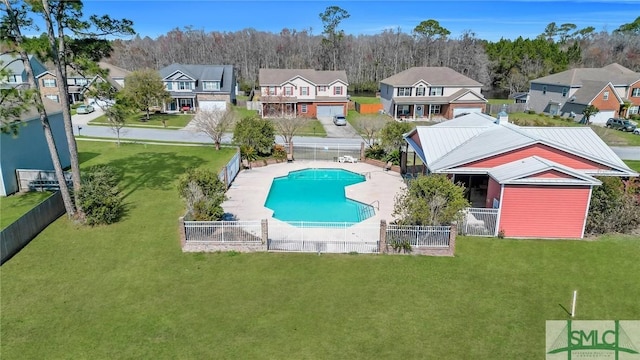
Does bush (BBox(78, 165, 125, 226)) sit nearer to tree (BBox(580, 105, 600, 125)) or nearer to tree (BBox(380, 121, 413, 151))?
tree (BBox(380, 121, 413, 151))

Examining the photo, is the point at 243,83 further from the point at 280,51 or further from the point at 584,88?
the point at 584,88

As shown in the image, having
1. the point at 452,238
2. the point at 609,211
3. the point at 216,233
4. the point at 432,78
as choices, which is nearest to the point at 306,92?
the point at 432,78

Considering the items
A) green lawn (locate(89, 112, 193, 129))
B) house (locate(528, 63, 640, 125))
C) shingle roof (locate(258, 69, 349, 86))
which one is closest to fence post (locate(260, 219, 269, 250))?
green lawn (locate(89, 112, 193, 129))

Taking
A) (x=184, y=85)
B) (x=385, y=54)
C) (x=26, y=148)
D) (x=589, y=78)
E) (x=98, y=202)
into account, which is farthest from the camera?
(x=385, y=54)

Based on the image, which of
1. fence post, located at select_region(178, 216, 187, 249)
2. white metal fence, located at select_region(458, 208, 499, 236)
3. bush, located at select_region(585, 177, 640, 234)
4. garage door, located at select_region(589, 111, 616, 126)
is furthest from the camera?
garage door, located at select_region(589, 111, 616, 126)

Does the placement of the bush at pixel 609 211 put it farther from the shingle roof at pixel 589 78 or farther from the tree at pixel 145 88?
the tree at pixel 145 88

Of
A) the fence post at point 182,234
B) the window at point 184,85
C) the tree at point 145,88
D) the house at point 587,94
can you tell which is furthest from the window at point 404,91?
the fence post at point 182,234

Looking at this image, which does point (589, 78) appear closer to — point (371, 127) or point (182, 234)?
point (371, 127)
